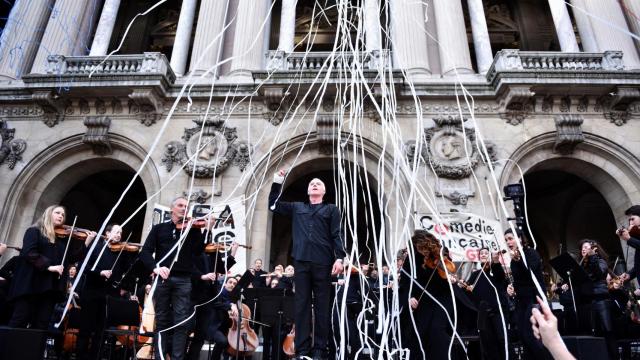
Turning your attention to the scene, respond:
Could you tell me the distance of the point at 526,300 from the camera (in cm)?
632

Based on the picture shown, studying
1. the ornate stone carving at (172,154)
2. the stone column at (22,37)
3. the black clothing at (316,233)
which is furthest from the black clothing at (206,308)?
the stone column at (22,37)

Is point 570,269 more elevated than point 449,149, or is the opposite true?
point 449,149

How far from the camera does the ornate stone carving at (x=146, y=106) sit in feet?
44.7

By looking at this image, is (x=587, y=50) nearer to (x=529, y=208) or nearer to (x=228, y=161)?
(x=529, y=208)

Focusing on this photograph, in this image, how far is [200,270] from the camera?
6254 mm

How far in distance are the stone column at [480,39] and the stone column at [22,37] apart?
15900 millimetres

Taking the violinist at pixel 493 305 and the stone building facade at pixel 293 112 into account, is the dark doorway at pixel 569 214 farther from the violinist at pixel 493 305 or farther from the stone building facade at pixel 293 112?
the violinist at pixel 493 305

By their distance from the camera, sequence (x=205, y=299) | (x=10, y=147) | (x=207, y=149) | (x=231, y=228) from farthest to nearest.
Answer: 1. (x=10, y=147)
2. (x=207, y=149)
3. (x=231, y=228)
4. (x=205, y=299)

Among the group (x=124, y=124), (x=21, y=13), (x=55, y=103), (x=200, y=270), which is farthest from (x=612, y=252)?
(x=21, y=13)

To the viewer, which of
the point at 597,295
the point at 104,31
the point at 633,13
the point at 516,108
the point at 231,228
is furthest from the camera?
the point at 104,31

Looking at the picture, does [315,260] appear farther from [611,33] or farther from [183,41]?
[611,33]

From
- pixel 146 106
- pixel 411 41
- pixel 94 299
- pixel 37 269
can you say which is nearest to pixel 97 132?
pixel 146 106

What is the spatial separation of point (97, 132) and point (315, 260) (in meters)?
11.7

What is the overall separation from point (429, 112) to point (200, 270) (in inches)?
378
